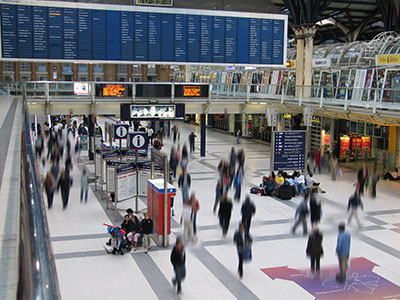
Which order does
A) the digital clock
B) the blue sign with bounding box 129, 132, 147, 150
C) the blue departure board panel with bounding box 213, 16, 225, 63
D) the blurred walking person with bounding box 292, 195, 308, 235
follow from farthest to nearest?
the blue departure board panel with bounding box 213, 16, 225, 63 < the digital clock < the blue sign with bounding box 129, 132, 147, 150 < the blurred walking person with bounding box 292, 195, 308, 235

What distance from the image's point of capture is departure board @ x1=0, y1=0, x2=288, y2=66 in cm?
2342

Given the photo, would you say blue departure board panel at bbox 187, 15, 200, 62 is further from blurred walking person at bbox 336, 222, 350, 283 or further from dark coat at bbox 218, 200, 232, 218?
blurred walking person at bbox 336, 222, 350, 283

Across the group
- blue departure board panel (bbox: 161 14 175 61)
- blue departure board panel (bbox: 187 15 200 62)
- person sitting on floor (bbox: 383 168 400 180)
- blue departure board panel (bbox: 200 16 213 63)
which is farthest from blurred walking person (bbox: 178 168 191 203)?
person sitting on floor (bbox: 383 168 400 180)

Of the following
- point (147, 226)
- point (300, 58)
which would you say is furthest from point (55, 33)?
point (147, 226)

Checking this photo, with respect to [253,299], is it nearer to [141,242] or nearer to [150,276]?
[150,276]

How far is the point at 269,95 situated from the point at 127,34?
9329 mm

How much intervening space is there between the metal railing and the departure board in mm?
1499

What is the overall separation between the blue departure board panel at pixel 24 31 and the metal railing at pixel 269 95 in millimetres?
1517

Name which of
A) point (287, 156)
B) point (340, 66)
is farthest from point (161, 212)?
point (340, 66)

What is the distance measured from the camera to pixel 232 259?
39.1 feet

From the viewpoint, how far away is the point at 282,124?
1463 inches

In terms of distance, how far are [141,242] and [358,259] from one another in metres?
5.61

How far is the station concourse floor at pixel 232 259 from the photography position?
10031 mm

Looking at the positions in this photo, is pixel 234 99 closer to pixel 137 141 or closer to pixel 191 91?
pixel 191 91
